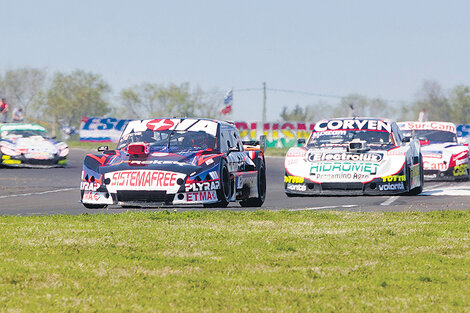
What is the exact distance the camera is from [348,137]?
17297mm

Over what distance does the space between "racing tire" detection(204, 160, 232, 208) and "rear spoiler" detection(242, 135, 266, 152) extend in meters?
1.28

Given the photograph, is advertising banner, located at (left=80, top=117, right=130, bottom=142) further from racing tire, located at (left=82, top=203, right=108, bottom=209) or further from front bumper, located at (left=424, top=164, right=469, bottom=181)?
racing tire, located at (left=82, top=203, right=108, bottom=209)

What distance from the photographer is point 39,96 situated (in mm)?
111188

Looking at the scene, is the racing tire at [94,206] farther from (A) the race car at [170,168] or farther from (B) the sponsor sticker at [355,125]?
(B) the sponsor sticker at [355,125]

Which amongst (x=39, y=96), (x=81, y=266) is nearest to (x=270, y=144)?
(x=81, y=266)

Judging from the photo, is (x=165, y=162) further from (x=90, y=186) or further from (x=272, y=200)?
(x=272, y=200)

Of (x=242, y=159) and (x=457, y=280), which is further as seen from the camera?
(x=242, y=159)

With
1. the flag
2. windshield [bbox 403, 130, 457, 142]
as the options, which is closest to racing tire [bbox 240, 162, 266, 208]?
windshield [bbox 403, 130, 457, 142]

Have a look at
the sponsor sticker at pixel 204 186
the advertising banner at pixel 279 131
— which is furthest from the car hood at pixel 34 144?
the advertising banner at pixel 279 131

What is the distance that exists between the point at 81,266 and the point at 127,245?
125 centimetres

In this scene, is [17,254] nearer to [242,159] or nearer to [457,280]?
[457,280]

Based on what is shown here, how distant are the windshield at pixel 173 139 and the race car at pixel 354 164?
9.40 ft

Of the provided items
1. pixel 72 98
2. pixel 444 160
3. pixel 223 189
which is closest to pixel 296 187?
pixel 223 189

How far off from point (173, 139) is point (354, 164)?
3.63m
